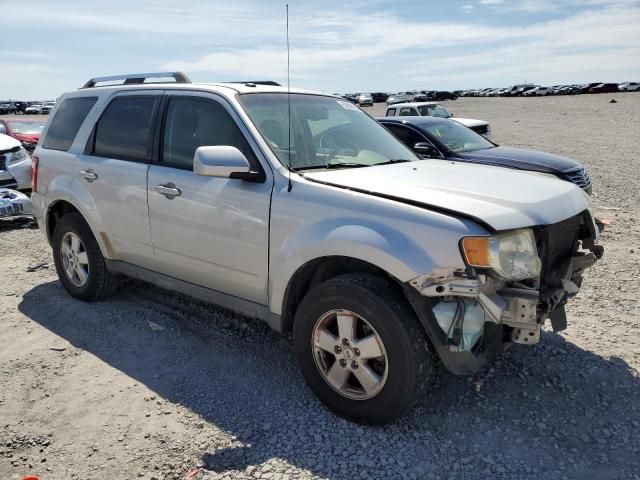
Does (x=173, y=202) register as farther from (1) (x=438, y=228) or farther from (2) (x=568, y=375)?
(2) (x=568, y=375)

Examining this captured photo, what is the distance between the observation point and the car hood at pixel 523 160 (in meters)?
8.24

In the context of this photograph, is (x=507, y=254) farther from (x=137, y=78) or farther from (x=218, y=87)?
(x=137, y=78)

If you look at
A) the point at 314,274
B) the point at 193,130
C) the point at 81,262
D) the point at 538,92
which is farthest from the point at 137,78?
the point at 538,92

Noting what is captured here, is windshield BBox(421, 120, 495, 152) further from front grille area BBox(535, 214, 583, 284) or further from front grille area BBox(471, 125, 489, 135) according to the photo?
front grille area BBox(535, 214, 583, 284)

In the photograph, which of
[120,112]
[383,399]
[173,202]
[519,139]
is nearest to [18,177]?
[120,112]

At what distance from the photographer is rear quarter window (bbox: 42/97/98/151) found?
5.04 metres

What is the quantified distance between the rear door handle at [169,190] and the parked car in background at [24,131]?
946 centimetres

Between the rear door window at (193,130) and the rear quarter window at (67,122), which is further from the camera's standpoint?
the rear quarter window at (67,122)

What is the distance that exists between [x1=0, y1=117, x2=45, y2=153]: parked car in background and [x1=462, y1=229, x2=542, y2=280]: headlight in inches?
460

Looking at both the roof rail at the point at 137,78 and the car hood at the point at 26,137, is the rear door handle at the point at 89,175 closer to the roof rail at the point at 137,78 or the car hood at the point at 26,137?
the roof rail at the point at 137,78

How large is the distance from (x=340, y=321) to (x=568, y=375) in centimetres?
172

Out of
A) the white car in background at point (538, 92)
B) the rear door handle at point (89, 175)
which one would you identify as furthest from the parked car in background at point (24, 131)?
the white car in background at point (538, 92)

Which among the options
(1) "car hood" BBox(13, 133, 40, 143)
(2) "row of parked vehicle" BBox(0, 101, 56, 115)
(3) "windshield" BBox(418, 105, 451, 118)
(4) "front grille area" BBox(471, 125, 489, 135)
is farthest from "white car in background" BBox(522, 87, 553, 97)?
(1) "car hood" BBox(13, 133, 40, 143)

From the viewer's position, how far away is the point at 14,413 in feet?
11.2
